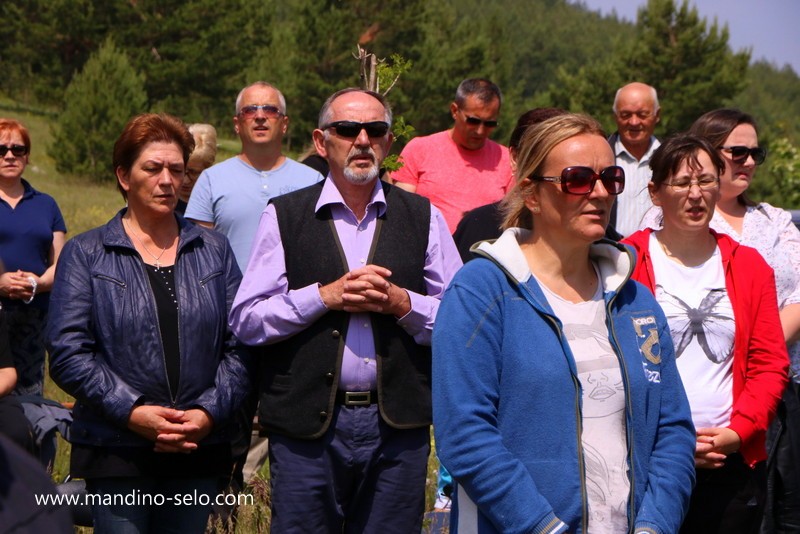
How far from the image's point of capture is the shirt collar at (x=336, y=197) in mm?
3809

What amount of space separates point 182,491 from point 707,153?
2468 mm

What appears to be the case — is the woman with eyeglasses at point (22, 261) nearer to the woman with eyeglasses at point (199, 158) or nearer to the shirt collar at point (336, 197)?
the woman with eyeglasses at point (199, 158)

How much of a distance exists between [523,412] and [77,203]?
70.3 feet

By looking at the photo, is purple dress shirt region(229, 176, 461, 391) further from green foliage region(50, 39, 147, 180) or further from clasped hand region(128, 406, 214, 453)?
green foliage region(50, 39, 147, 180)

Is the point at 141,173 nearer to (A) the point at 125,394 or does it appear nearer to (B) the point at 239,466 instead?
(A) the point at 125,394

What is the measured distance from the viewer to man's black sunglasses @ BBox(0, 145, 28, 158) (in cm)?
604

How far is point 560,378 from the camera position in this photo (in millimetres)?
2666

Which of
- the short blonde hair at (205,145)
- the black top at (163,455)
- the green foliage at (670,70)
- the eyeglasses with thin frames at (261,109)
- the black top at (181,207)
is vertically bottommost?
the black top at (163,455)

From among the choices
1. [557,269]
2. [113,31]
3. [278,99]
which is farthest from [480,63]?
[557,269]

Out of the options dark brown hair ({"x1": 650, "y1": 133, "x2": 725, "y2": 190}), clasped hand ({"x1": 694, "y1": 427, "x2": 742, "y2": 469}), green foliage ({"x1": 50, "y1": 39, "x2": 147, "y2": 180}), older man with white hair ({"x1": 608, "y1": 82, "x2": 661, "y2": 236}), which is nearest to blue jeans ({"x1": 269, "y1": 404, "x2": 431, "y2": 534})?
clasped hand ({"x1": 694, "y1": 427, "x2": 742, "y2": 469})

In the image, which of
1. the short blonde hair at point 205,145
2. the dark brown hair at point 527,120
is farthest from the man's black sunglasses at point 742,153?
the short blonde hair at point 205,145

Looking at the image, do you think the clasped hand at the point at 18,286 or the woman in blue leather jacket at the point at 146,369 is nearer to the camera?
the woman in blue leather jacket at the point at 146,369

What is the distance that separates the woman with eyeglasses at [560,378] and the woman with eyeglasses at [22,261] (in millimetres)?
4010

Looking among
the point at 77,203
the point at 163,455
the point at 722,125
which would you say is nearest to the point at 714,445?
the point at 722,125
